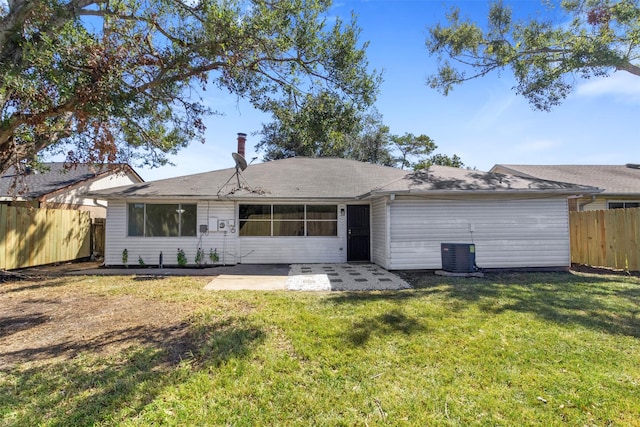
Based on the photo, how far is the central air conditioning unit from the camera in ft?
27.5

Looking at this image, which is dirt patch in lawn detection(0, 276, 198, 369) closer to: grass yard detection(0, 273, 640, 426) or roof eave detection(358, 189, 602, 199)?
grass yard detection(0, 273, 640, 426)

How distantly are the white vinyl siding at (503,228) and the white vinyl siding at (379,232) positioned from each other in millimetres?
1009

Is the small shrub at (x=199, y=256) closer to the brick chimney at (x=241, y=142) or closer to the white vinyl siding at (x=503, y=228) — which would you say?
the brick chimney at (x=241, y=142)

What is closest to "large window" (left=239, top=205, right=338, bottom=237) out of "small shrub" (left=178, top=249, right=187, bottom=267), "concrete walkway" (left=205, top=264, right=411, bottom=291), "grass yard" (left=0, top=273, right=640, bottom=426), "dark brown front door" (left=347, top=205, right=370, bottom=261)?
"dark brown front door" (left=347, top=205, right=370, bottom=261)

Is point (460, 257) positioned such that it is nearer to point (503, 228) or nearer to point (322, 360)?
point (503, 228)

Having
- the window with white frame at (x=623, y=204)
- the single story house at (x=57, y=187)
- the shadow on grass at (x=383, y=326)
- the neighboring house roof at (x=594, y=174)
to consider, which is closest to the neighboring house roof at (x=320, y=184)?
the single story house at (x=57, y=187)

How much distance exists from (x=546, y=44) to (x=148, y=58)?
1258cm

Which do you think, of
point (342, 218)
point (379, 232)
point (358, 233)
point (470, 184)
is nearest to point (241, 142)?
point (342, 218)

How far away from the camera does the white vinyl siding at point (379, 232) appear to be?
958cm

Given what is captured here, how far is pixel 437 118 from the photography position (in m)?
13.0

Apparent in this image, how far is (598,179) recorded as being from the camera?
14.0m

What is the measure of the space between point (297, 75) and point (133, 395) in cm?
645

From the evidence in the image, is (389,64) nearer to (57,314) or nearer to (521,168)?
(57,314)

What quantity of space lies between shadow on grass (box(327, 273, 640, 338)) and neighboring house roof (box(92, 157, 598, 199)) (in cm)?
252
